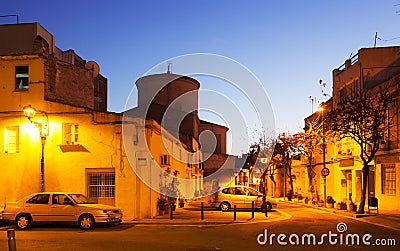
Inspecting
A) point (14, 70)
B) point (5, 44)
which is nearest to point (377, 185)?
point (14, 70)

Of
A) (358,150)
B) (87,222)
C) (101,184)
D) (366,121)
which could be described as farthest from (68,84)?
(358,150)

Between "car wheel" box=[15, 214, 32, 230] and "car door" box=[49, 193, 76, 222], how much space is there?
949mm

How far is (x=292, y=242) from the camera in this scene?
15219 millimetres

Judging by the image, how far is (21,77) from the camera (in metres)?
24.6

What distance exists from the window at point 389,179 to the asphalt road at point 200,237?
9757 millimetres

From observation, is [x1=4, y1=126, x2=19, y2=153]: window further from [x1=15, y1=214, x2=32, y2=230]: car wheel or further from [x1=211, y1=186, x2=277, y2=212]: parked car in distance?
[x1=211, y1=186, x2=277, y2=212]: parked car in distance

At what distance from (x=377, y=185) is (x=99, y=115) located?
1850 cm

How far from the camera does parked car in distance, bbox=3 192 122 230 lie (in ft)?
62.7

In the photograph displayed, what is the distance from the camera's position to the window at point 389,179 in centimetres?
2931

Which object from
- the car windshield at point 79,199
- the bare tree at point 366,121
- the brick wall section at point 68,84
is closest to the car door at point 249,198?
the bare tree at point 366,121

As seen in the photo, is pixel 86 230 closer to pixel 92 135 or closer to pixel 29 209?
pixel 29 209

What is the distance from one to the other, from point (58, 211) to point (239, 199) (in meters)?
13.5

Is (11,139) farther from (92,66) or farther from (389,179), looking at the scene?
(389,179)

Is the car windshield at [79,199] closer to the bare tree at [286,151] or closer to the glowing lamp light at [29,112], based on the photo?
the glowing lamp light at [29,112]
